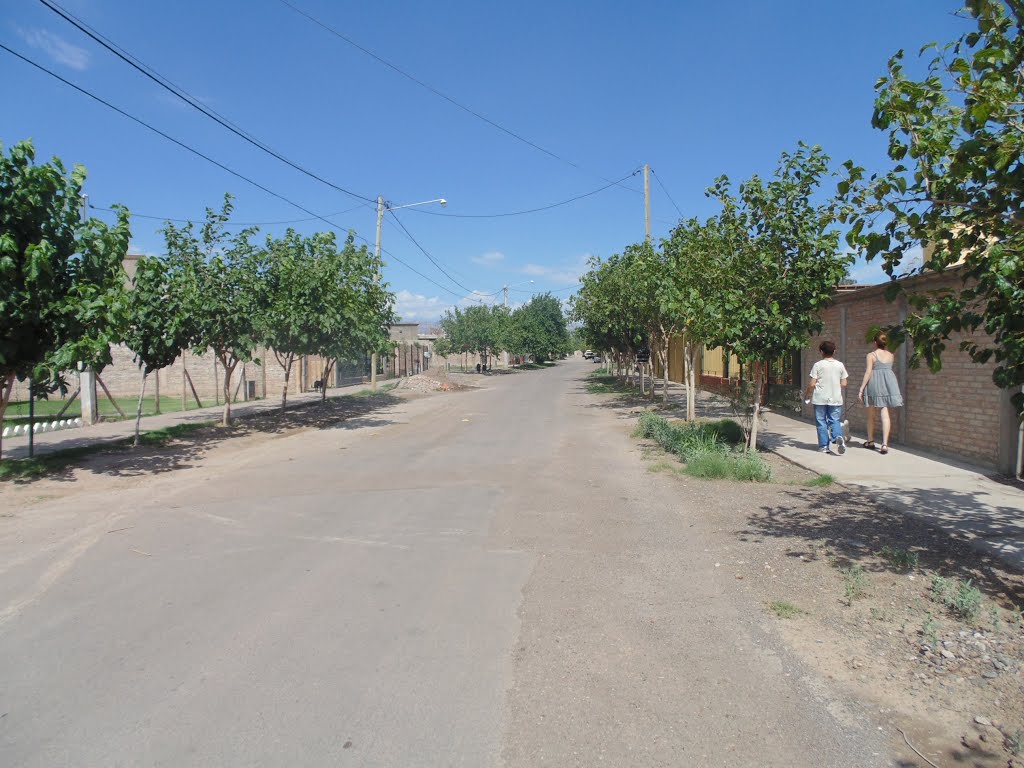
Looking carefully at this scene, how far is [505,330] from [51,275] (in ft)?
158

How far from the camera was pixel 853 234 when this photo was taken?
4621 mm

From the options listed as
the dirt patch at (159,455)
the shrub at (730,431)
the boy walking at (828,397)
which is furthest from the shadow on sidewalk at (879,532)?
the dirt patch at (159,455)

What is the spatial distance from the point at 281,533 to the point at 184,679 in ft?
9.79

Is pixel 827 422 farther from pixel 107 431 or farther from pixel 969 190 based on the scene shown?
pixel 107 431

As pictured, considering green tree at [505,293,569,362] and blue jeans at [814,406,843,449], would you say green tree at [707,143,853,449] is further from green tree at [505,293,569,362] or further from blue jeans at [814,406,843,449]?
green tree at [505,293,569,362]

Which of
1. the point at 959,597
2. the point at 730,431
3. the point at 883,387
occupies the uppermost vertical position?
the point at 883,387

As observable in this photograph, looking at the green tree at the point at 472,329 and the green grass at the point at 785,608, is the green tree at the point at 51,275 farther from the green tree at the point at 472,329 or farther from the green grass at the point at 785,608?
the green tree at the point at 472,329

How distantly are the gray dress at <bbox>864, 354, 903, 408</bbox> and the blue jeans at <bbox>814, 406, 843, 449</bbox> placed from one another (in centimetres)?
52

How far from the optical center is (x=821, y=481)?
8445 millimetres

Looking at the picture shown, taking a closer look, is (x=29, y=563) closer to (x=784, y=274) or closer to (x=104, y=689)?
(x=104, y=689)

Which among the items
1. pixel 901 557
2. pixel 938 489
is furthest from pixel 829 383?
pixel 901 557

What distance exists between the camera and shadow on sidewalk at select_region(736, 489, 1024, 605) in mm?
5155

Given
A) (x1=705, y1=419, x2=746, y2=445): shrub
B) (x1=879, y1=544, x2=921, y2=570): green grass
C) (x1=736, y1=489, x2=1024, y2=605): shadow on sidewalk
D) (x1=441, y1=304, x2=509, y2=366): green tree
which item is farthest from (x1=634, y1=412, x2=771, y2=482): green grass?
(x1=441, y1=304, x2=509, y2=366): green tree

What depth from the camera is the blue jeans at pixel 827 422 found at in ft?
34.3
